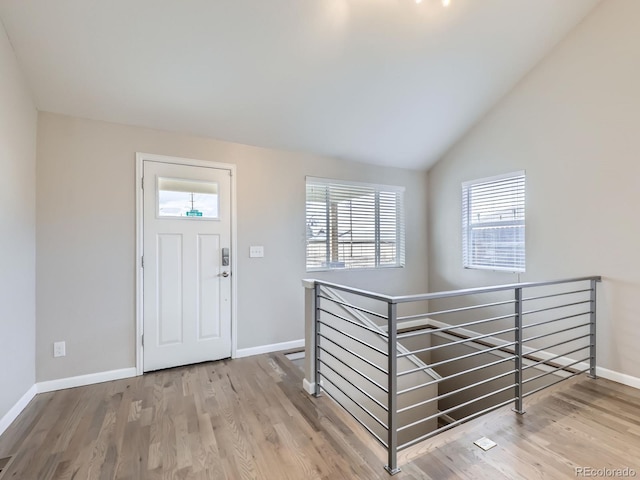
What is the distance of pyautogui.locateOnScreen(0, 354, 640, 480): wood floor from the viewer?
169cm

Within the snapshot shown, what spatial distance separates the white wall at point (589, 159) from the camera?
265 centimetres

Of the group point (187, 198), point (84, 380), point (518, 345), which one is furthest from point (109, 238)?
point (518, 345)

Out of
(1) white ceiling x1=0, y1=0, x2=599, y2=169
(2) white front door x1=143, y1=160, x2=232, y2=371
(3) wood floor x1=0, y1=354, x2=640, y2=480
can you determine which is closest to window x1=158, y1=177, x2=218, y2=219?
(2) white front door x1=143, y1=160, x2=232, y2=371

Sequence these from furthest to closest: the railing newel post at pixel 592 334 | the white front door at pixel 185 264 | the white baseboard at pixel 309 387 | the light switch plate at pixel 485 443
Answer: the white front door at pixel 185 264, the railing newel post at pixel 592 334, the white baseboard at pixel 309 387, the light switch plate at pixel 485 443

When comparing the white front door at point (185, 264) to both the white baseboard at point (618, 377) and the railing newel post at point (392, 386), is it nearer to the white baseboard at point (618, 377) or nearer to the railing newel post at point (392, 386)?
the railing newel post at point (392, 386)

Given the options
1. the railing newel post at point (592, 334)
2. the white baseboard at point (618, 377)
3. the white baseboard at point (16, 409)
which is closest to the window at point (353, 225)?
the railing newel post at point (592, 334)

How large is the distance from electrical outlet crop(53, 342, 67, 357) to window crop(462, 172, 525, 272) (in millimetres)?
4460

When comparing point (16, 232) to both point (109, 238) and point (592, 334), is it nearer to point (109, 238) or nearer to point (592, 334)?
point (109, 238)

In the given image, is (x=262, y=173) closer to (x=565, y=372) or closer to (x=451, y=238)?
(x=451, y=238)

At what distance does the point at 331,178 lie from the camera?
3938 mm

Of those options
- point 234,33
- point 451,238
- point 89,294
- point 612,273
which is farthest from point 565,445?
point 89,294

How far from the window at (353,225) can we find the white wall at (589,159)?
1371 millimetres

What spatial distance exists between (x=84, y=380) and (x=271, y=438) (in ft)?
6.34

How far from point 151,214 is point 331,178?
2.09 meters
